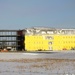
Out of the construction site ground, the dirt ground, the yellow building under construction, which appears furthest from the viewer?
the yellow building under construction

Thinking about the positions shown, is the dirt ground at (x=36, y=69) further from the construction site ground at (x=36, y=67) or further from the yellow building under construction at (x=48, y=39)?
the yellow building under construction at (x=48, y=39)

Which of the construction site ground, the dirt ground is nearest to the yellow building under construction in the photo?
the construction site ground

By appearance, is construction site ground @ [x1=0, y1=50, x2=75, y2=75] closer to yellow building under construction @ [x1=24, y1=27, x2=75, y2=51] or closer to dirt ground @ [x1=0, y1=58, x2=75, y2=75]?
dirt ground @ [x1=0, y1=58, x2=75, y2=75]

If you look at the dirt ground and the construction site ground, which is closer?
the dirt ground

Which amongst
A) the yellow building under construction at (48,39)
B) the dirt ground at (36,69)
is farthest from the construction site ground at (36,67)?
the yellow building under construction at (48,39)

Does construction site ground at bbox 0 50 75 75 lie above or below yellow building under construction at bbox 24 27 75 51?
below

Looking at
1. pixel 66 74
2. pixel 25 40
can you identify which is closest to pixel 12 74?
pixel 66 74

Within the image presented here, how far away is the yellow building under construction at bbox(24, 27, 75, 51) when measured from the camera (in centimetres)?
15312

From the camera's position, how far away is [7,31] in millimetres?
156500

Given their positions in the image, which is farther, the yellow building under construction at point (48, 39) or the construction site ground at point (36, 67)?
the yellow building under construction at point (48, 39)

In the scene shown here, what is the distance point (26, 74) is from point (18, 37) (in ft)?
430

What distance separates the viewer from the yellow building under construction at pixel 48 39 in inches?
6029

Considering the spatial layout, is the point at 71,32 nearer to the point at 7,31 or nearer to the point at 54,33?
the point at 54,33

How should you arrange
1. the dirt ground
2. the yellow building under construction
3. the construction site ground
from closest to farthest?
the dirt ground < the construction site ground < the yellow building under construction
